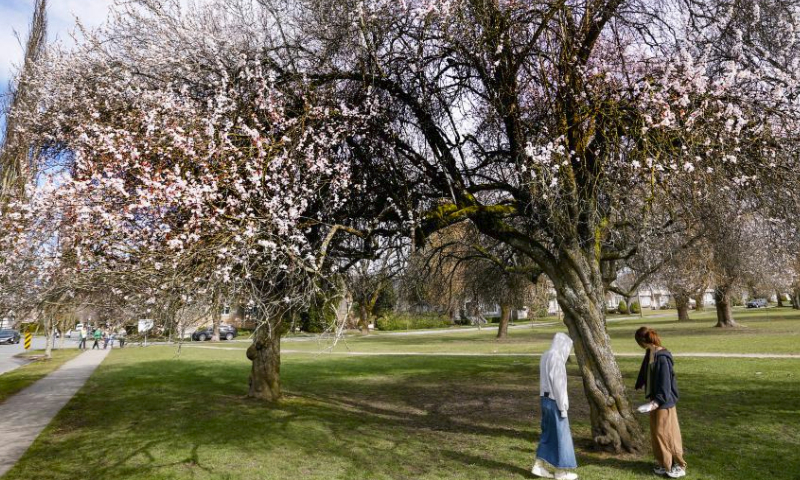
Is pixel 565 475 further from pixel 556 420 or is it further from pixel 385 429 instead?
pixel 385 429

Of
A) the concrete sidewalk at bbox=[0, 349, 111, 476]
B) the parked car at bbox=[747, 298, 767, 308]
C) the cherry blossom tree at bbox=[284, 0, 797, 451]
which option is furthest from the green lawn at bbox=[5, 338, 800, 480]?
the parked car at bbox=[747, 298, 767, 308]

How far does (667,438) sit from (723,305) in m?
27.6

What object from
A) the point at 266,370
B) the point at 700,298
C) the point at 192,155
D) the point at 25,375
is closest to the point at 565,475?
the point at 192,155

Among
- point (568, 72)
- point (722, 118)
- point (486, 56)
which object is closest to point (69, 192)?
point (486, 56)

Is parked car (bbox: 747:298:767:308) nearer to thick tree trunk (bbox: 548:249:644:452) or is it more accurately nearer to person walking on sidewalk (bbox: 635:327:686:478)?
thick tree trunk (bbox: 548:249:644:452)

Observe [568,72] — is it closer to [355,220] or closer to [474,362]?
[355,220]

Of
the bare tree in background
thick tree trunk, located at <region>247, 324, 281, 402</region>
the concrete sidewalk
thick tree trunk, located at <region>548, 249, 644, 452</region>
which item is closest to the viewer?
thick tree trunk, located at <region>548, 249, 644, 452</region>

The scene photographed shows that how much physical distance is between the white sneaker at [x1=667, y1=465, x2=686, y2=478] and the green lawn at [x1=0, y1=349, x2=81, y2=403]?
1469cm

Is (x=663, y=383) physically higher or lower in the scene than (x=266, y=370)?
higher

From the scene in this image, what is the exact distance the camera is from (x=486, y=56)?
7.81m

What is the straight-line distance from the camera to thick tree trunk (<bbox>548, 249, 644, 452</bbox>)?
277 inches

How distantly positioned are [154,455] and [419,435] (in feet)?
12.8

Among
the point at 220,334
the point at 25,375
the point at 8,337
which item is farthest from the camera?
the point at 220,334

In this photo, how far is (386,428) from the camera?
9156 millimetres
